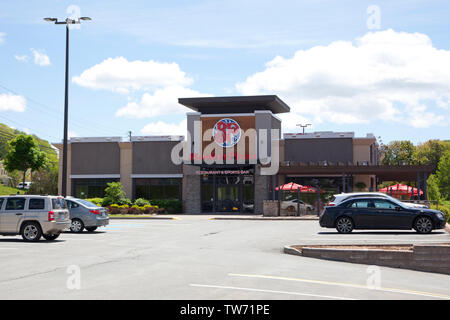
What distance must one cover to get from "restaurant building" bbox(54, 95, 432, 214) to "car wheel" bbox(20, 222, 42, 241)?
80.1 feet

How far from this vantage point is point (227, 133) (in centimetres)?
4381

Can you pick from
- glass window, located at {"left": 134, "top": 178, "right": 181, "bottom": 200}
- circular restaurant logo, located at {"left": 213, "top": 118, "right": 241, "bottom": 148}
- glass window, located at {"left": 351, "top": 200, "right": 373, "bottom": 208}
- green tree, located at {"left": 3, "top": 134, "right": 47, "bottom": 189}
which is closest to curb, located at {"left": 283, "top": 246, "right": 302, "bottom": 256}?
glass window, located at {"left": 351, "top": 200, "right": 373, "bottom": 208}

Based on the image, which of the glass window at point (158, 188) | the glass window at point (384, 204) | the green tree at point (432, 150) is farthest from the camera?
the green tree at point (432, 150)

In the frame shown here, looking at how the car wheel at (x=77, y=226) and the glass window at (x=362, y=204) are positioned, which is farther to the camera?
the car wheel at (x=77, y=226)

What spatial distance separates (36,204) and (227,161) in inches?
1006

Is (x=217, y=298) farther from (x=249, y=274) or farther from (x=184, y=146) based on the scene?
(x=184, y=146)

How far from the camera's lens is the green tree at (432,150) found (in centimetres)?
9769

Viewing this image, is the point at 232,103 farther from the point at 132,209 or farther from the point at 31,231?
the point at 31,231

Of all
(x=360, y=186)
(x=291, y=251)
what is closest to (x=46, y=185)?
(x=360, y=186)

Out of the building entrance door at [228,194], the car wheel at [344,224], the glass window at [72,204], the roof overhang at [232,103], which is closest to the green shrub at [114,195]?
the building entrance door at [228,194]

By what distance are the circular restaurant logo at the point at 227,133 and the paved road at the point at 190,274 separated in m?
25.4

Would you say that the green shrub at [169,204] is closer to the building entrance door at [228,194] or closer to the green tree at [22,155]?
the building entrance door at [228,194]

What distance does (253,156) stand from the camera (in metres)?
42.6

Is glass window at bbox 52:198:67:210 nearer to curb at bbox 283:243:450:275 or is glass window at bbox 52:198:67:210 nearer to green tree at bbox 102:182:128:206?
curb at bbox 283:243:450:275
